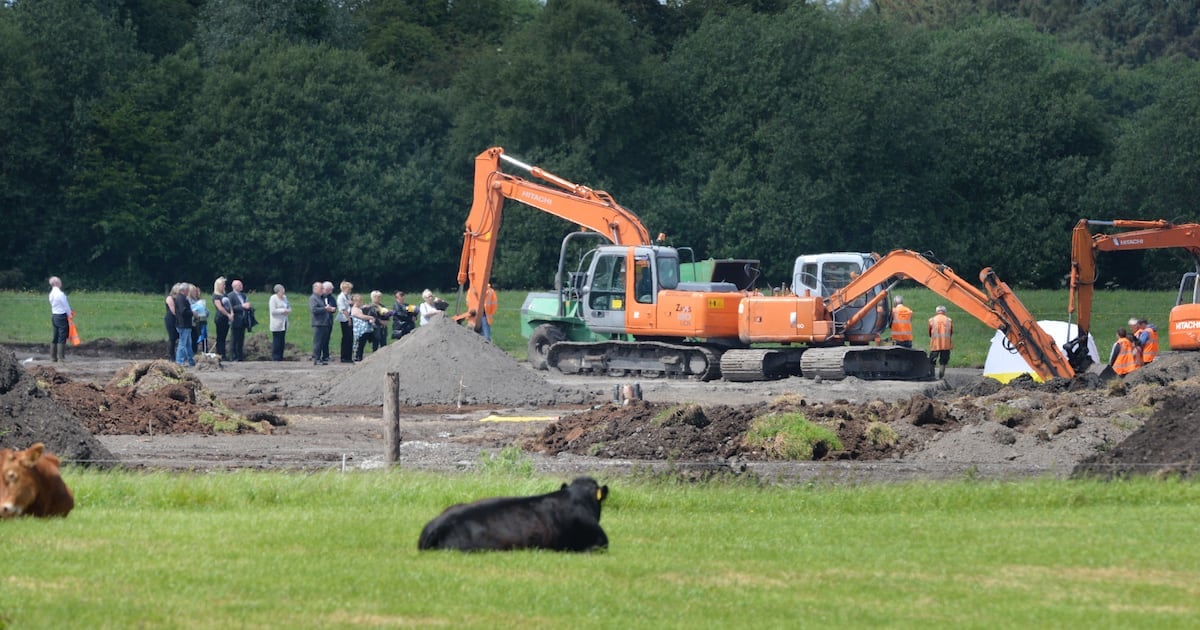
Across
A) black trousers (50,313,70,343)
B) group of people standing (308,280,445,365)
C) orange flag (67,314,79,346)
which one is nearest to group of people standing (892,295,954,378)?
group of people standing (308,280,445,365)

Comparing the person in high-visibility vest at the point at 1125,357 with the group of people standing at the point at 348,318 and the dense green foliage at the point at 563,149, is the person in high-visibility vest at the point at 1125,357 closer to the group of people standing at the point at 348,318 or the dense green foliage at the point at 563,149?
the group of people standing at the point at 348,318

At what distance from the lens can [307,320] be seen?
1922 inches

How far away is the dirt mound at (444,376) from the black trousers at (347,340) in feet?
21.3

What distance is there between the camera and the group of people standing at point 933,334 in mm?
33312

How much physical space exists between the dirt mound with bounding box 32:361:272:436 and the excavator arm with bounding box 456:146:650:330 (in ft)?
42.2

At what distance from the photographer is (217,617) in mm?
8344

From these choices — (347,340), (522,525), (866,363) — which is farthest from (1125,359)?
(522,525)

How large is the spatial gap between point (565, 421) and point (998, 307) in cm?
1244

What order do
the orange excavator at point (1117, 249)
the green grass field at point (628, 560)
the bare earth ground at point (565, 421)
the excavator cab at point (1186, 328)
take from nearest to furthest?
the green grass field at point (628, 560)
the bare earth ground at point (565, 421)
the excavator cab at point (1186, 328)
the orange excavator at point (1117, 249)

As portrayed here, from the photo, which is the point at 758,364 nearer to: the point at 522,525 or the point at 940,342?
the point at 940,342

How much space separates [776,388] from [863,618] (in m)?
20.8

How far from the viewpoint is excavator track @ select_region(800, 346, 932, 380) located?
31047 mm

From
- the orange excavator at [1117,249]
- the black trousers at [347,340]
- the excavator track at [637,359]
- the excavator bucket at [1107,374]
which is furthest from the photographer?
the black trousers at [347,340]

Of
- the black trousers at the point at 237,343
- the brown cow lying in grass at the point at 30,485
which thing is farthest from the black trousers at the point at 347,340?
the brown cow lying in grass at the point at 30,485
